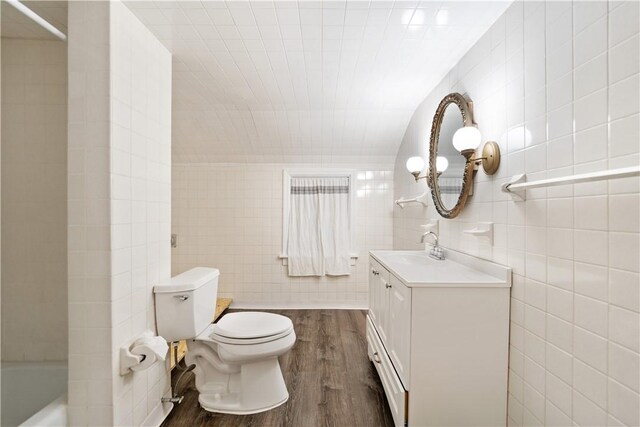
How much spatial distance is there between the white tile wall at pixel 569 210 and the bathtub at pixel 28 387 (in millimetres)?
2351

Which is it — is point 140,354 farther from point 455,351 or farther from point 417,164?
point 417,164

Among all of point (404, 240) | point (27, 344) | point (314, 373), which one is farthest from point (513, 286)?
point (27, 344)

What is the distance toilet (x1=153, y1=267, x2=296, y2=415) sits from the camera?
5.91ft

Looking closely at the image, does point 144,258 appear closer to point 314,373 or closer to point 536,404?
point 314,373

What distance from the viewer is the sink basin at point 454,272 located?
55.7 inches

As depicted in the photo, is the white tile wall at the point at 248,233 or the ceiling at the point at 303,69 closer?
the ceiling at the point at 303,69

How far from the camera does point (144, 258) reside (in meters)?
1.68

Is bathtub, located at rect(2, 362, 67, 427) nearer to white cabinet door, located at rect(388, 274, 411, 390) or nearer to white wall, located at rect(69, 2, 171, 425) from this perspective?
white wall, located at rect(69, 2, 171, 425)

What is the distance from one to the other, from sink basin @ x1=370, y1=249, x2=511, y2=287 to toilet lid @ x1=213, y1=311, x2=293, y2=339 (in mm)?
748

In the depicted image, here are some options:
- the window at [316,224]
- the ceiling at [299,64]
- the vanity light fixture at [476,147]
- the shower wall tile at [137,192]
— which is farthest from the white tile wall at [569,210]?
the window at [316,224]

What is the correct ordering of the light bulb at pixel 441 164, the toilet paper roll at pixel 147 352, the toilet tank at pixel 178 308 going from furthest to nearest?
the light bulb at pixel 441 164, the toilet tank at pixel 178 308, the toilet paper roll at pixel 147 352

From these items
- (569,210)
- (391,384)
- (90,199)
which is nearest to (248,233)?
(90,199)

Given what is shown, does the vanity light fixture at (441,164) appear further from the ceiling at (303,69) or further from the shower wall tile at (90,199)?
the shower wall tile at (90,199)

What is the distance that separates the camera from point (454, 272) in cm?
165
